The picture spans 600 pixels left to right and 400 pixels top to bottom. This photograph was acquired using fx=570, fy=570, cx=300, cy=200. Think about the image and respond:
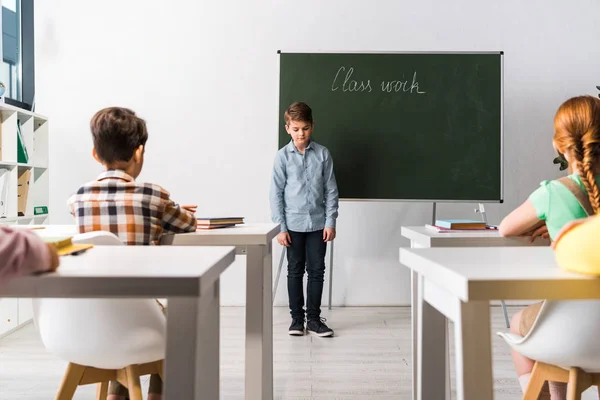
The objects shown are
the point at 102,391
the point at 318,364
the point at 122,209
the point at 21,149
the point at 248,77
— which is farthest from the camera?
the point at 248,77

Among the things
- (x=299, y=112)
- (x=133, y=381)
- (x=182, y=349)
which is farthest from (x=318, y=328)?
(x=182, y=349)

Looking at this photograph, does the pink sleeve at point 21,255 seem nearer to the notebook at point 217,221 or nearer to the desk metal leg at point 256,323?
the desk metal leg at point 256,323

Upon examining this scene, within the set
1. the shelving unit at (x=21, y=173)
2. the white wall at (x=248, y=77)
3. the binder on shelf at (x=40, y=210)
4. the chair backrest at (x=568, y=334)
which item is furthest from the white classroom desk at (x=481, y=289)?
the binder on shelf at (x=40, y=210)

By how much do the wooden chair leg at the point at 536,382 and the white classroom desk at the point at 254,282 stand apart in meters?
0.88

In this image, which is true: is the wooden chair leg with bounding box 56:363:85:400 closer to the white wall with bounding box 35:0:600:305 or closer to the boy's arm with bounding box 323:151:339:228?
the boy's arm with bounding box 323:151:339:228

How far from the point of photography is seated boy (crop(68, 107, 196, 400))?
167cm

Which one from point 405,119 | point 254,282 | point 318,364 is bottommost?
point 318,364

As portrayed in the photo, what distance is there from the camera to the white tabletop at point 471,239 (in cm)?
181

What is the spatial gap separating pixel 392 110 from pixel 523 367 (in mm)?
2383

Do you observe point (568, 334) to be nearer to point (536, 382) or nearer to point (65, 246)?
point (536, 382)

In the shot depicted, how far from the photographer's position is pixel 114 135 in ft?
6.01

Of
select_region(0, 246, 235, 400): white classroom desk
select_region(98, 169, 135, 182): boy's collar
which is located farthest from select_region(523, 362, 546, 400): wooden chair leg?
select_region(98, 169, 135, 182): boy's collar

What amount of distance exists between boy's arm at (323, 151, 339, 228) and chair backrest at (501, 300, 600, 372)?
235 cm

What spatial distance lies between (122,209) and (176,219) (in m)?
0.20
